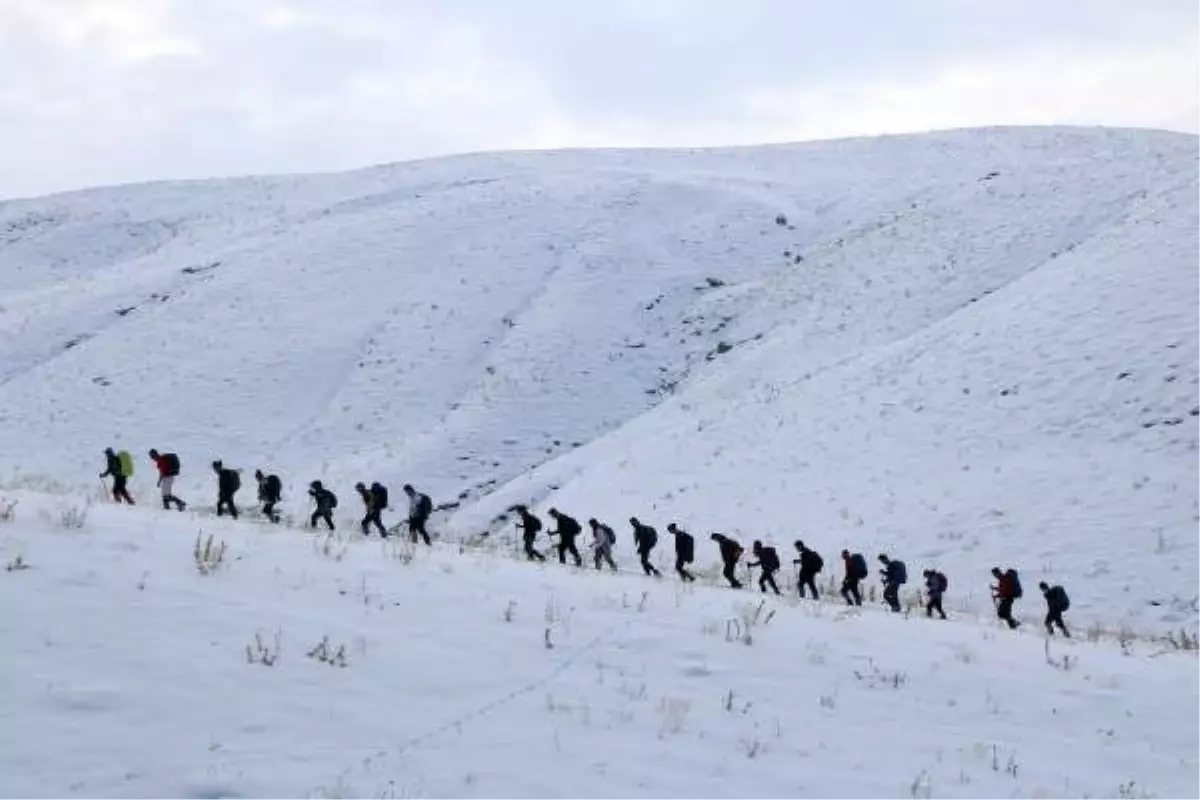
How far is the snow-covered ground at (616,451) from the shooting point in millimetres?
7305

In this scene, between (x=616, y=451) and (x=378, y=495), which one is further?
(x=616, y=451)

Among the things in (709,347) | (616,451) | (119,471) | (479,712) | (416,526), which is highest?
(709,347)

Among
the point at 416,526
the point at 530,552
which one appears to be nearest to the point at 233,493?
the point at 416,526

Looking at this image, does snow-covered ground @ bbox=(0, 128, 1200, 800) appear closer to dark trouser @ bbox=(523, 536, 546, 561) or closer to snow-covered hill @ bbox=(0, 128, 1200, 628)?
snow-covered hill @ bbox=(0, 128, 1200, 628)

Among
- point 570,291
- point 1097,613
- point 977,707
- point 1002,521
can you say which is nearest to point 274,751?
point 977,707

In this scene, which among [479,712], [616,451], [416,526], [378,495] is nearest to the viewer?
[479,712]

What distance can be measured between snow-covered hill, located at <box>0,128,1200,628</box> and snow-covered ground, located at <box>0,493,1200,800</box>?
13393 millimetres

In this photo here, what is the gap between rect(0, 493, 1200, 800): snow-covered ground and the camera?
6.43m

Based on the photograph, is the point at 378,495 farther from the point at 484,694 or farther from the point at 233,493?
the point at 484,694

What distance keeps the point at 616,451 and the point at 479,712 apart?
28.8m

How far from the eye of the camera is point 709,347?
4597cm

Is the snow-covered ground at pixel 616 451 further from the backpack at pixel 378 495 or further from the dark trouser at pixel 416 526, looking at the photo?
the backpack at pixel 378 495

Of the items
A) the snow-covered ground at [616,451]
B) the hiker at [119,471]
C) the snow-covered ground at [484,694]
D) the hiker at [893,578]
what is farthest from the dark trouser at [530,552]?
the snow-covered ground at [484,694]

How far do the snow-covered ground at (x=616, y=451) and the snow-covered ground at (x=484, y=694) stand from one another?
0.04 meters
